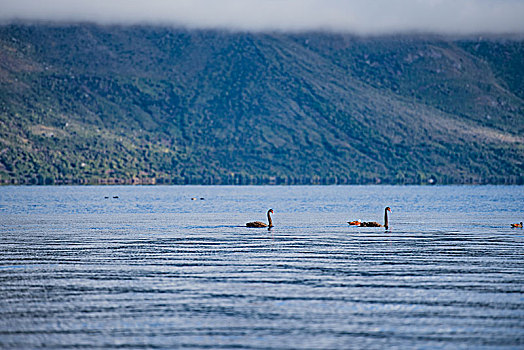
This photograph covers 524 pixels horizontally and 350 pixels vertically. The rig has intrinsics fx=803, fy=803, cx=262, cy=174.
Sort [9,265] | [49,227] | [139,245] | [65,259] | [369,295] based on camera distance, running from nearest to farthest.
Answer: [369,295] < [9,265] < [65,259] < [139,245] < [49,227]

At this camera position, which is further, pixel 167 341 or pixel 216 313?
pixel 216 313

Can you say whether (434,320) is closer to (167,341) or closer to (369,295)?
(369,295)

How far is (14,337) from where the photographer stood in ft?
92.1

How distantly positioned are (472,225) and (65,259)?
157ft

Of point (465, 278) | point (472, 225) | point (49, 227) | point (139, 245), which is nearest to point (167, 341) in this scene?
point (465, 278)

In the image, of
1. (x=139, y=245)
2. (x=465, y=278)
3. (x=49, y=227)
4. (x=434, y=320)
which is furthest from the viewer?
(x=49, y=227)

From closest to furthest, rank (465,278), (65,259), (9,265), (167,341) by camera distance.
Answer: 1. (167,341)
2. (465,278)
3. (9,265)
4. (65,259)

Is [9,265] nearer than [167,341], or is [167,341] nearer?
[167,341]

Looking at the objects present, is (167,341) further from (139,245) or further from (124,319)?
(139,245)

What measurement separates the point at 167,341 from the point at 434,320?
33.6 feet

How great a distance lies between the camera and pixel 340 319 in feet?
101

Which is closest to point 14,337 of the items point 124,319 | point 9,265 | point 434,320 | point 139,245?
point 124,319

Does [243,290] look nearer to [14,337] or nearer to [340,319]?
[340,319]

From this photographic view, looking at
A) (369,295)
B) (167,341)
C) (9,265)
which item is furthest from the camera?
(9,265)
